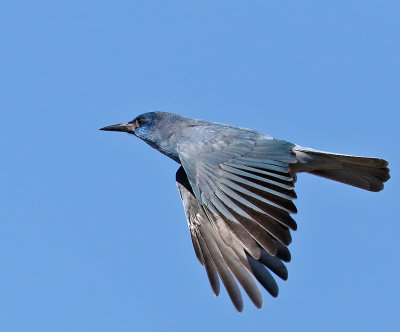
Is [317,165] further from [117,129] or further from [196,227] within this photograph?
[117,129]

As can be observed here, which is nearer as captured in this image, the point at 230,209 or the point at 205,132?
the point at 230,209

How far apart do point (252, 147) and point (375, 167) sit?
67.3 inches

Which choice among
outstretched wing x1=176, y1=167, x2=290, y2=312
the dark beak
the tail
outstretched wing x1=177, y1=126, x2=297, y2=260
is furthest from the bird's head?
the tail

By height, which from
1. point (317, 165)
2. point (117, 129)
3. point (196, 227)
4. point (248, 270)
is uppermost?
point (117, 129)

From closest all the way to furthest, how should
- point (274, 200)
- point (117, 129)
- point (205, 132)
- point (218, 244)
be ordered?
point (274, 200)
point (218, 244)
point (205, 132)
point (117, 129)

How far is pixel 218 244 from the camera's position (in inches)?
443

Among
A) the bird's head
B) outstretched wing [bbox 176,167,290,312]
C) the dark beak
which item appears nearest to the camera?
outstretched wing [bbox 176,167,290,312]

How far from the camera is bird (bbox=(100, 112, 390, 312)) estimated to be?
1055cm

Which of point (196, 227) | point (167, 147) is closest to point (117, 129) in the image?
point (167, 147)

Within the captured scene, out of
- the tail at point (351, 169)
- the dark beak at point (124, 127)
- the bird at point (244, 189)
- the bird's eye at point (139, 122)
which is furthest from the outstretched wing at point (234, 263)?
the dark beak at point (124, 127)

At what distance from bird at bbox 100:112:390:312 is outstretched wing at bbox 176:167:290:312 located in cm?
1

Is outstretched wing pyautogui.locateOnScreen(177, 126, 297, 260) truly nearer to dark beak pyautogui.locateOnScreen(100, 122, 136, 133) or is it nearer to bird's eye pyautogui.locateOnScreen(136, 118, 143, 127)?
bird's eye pyautogui.locateOnScreen(136, 118, 143, 127)

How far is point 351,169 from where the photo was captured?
12.1 meters

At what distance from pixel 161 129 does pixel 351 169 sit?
8.57 ft
